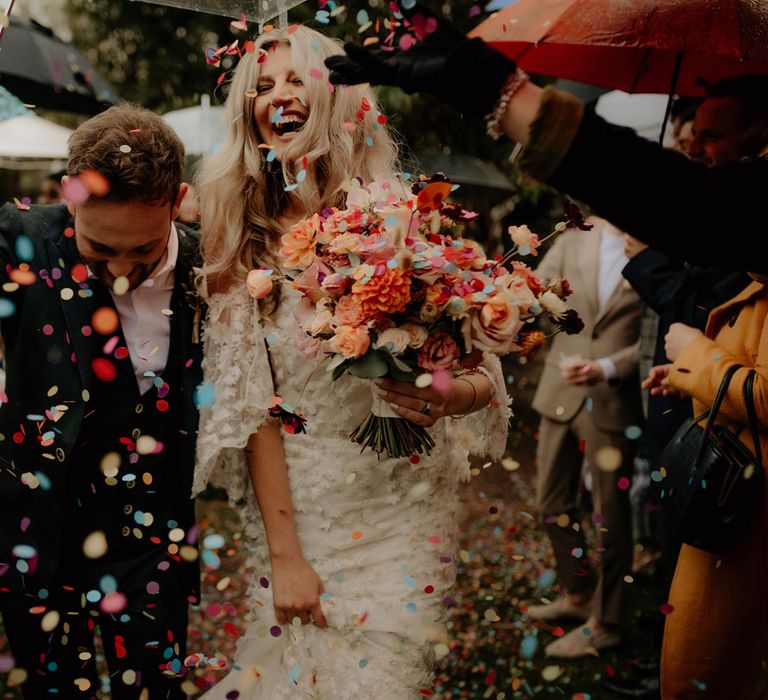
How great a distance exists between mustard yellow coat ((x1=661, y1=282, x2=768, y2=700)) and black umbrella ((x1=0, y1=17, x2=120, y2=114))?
3772 millimetres

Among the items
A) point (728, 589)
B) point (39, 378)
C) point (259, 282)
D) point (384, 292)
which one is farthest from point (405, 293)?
point (728, 589)

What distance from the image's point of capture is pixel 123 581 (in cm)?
237

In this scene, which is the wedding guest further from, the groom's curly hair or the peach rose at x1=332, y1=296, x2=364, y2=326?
→ the groom's curly hair

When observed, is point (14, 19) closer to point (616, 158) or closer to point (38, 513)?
point (38, 513)

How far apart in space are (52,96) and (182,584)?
4041 millimetres

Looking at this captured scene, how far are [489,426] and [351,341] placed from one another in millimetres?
856

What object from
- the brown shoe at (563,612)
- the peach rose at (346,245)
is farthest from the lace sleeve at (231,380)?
the brown shoe at (563,612)

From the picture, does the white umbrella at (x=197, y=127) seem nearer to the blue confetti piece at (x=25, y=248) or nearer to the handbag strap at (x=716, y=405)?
the blue confetti piece at (x=25, y=248)

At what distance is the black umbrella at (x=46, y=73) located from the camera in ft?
16.3

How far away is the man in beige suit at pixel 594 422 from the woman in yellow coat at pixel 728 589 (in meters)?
1.69

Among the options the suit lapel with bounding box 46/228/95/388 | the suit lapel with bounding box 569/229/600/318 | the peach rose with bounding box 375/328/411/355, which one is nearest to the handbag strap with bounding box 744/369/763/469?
the peach rose with bounding box 375/328/411/355

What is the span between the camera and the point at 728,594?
220cm

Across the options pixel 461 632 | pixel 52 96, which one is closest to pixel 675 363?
pixel 461 632

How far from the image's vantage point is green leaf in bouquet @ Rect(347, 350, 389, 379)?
197cm
